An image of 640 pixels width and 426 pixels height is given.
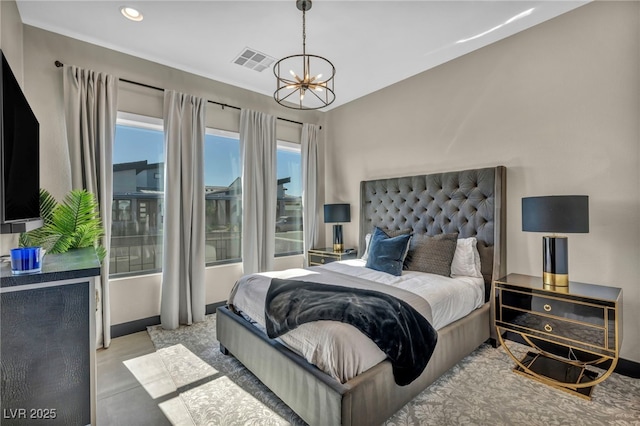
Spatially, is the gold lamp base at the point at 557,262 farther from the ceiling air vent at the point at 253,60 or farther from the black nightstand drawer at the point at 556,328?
the ceiling air vent at the point at 253,60

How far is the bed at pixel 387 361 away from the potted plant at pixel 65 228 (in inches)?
49.9

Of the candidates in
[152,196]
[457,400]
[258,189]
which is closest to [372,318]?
[457,400]

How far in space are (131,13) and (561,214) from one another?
Result: 3.96m

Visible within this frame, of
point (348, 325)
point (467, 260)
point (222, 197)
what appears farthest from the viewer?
point (222, 197)

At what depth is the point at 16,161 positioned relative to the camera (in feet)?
5.32

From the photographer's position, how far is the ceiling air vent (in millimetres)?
3254

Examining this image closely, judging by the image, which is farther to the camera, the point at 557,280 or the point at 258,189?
the point at 258,189

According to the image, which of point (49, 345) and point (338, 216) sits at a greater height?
point (338, 216)

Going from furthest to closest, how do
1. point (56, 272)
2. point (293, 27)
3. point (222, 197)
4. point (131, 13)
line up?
point (222, 197)
point (293, 27)
point (131, 13)
point (56, 272)

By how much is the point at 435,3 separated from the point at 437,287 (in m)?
2.42

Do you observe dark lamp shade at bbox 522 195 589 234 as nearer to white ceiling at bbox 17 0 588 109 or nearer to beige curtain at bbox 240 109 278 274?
white ceiling at bbox 17 0 588 109

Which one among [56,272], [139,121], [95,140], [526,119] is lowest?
[56,272]

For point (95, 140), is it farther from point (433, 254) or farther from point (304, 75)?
point (433, 254)

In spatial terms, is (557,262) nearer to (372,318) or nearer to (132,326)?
(372,318)
